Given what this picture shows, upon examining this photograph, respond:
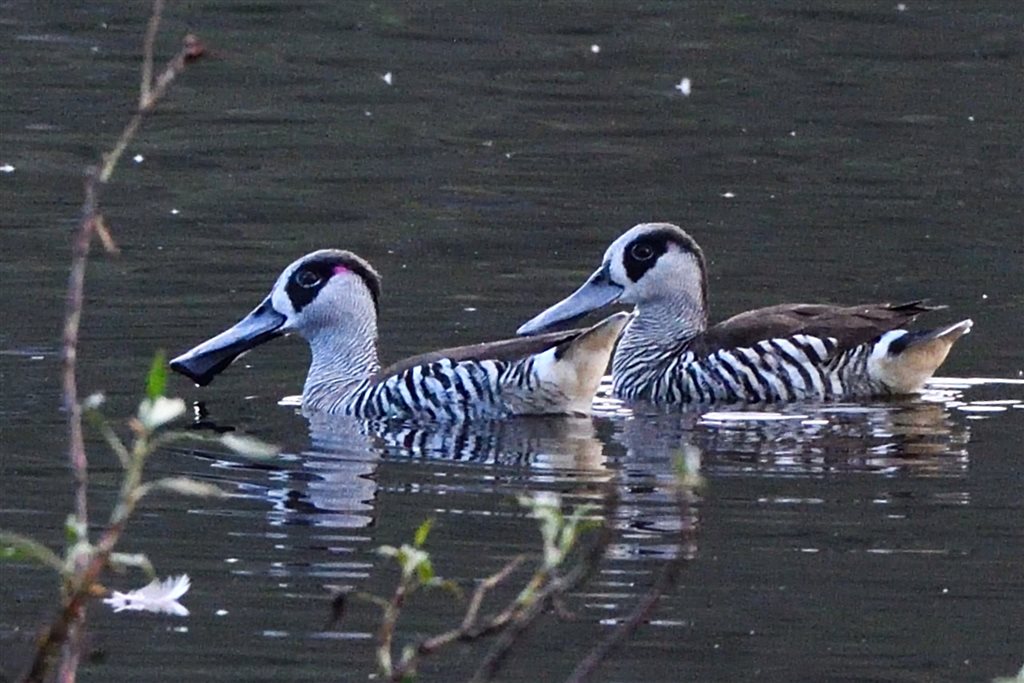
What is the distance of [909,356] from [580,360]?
1.50 metres

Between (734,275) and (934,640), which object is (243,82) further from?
(934,640)

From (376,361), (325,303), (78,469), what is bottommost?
(376,361)

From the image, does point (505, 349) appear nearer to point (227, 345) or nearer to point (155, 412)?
point (227, 345)

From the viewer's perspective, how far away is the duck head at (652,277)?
11.2m

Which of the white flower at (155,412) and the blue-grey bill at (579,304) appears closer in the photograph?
the white flower at (155,412)

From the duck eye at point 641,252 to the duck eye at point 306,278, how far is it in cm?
153

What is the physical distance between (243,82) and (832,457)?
10.7 metres

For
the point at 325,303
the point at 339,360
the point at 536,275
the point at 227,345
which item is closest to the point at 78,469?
the point at 227,345

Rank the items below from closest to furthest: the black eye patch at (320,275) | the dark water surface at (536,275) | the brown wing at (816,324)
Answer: the dark water surface at (536,275), the brown wing at (816,324), the black eye patch at (320,275)

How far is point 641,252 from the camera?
11234mm

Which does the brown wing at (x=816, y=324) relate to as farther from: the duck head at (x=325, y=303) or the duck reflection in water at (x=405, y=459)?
the duck head at (x=325, y=303)

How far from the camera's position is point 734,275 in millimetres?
12711

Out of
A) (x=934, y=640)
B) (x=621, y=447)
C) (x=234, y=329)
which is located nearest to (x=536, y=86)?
(x=234, y=329)

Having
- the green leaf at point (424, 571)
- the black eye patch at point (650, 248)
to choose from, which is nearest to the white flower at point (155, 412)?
the green leaf at point (424, 571)
